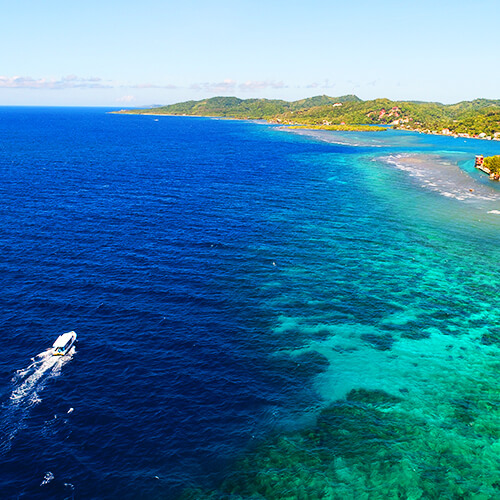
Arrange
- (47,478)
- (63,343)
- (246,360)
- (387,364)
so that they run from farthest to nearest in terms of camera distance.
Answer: (387,364), (246,360), (63,343), (47,478)

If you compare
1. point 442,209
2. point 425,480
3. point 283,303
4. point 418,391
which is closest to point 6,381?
point 283,303

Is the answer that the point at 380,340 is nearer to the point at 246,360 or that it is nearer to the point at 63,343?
the point at 246,360

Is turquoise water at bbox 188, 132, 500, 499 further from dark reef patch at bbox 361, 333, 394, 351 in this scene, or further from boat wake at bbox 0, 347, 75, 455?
boat wake at bbox 0, 347, 75, 455

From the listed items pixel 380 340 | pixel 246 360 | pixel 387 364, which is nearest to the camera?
pixel 246 360

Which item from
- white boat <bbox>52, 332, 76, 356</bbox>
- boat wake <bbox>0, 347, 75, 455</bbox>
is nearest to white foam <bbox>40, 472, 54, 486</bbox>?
boat wake <bbox>0, 347, 75, 455</bbox>

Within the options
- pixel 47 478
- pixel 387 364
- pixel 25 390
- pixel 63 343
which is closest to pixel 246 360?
pixel 387 364
